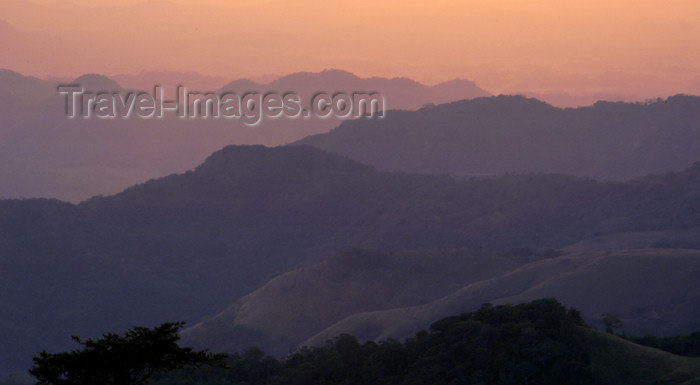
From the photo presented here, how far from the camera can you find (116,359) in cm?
2267

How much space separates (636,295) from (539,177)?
10299cm

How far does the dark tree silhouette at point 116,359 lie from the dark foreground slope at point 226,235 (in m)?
112

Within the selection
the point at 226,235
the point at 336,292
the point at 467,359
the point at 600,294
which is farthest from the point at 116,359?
the point at 226,235

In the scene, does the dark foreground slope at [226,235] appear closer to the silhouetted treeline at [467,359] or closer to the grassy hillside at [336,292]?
the grassy hillside at [336,292]

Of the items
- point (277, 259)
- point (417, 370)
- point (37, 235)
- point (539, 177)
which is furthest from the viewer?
point (539, 177)

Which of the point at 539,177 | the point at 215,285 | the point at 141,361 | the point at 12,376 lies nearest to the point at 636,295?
the point at 12,376

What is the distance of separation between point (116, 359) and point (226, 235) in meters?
168

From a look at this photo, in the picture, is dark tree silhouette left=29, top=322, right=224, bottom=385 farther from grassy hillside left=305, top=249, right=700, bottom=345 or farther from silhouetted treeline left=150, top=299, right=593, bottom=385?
grassy hillside left=305, top=249, right=700, bottom=345

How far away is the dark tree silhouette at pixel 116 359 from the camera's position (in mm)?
22469

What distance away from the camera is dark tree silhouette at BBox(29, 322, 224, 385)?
22.5 meters

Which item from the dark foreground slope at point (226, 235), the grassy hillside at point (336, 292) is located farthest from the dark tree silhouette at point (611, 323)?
the dark foreground slope at point (226, 235)

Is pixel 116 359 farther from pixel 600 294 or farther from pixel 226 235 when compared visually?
pixel 226 235

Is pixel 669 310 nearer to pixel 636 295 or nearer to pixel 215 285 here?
pixel 636 295

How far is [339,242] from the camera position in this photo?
183125mm
